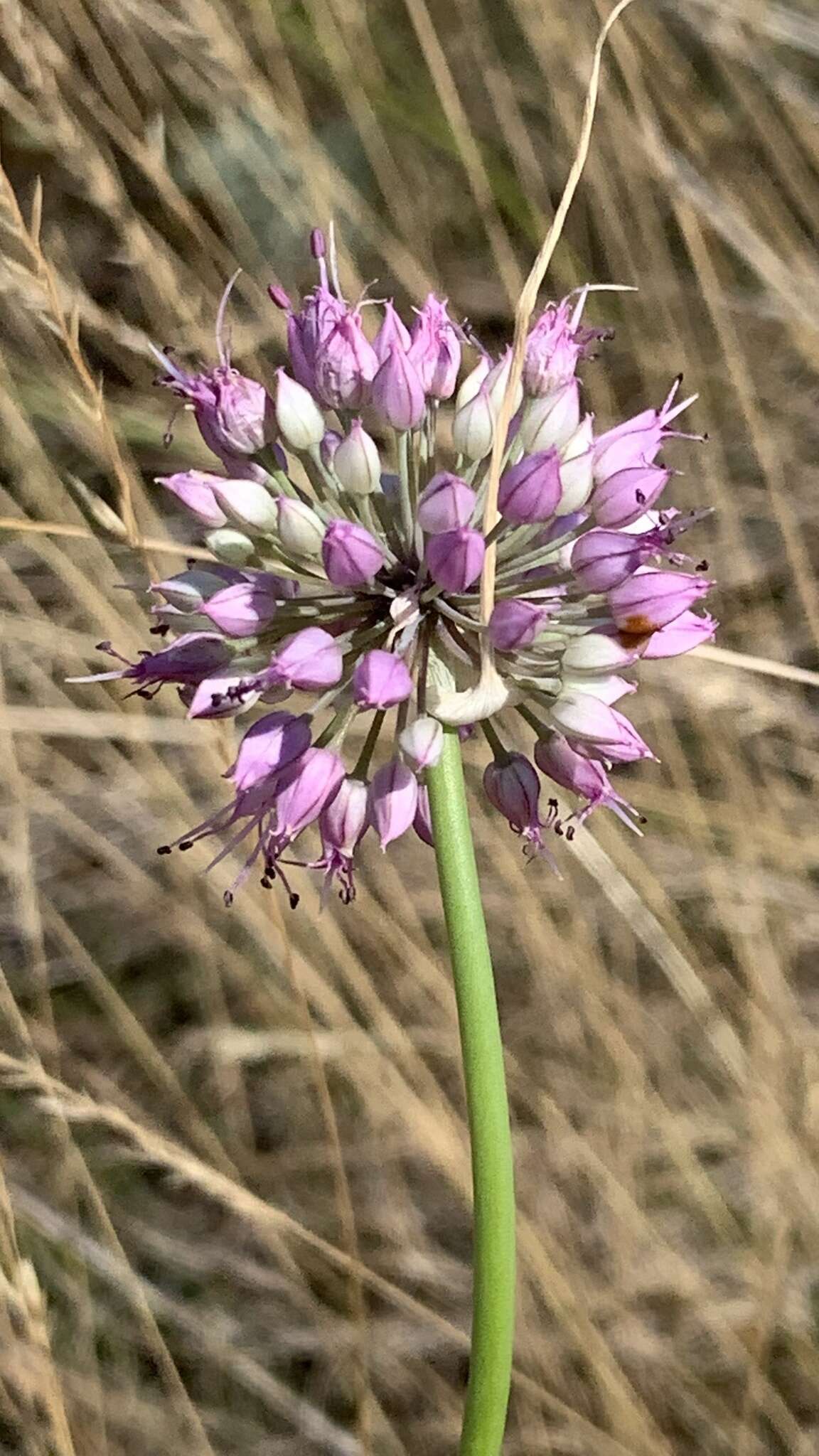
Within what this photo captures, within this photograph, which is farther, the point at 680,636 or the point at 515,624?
the point at 680,636

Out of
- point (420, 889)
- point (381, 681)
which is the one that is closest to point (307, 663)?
point (381, 681)

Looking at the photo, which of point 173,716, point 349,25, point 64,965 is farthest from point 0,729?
point 349,25

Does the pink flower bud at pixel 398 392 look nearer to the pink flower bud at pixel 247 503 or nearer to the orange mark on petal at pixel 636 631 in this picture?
the pink flower bud at pixel 247 503

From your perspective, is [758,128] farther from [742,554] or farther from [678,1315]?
[678,1315]

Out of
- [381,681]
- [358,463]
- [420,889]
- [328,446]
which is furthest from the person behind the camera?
[420,889]

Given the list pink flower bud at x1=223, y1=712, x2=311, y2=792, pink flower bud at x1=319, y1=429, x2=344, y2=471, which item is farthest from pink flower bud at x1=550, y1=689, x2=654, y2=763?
pink flower bud at x1=319, y1=429, x2=344, y2=471

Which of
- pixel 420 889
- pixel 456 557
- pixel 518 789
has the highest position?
pixel 456 557

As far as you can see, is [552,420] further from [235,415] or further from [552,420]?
[235,415]
